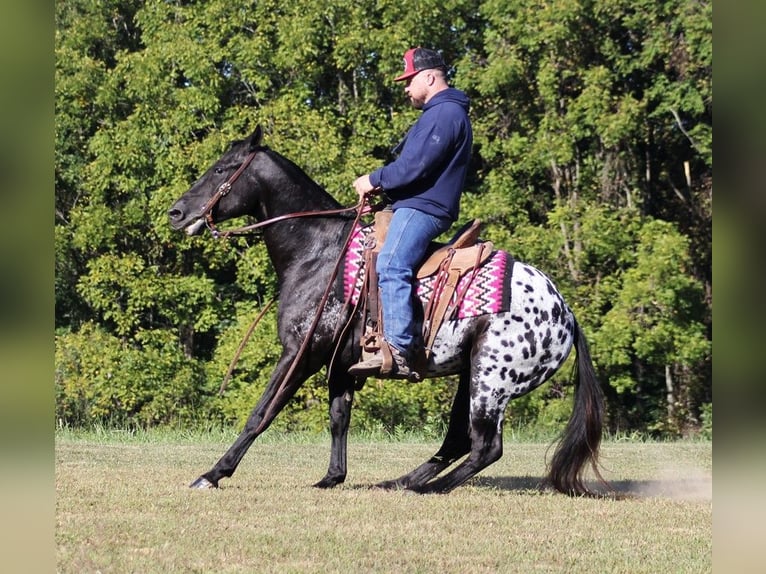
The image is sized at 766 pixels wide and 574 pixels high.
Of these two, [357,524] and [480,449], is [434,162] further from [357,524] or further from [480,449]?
[357,524]

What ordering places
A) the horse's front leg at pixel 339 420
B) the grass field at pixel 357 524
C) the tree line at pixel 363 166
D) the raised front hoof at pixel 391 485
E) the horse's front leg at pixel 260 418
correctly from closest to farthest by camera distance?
1. the grass field at pixel 357 524
2. the horse's front leg at pixel 260 418
3. the raised front hoof at pixel 391 485
4. the horse's front leg at pixel 339 420
5. the tree line at pixel 363 166

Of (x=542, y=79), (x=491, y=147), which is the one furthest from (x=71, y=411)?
(x=542, y=79)

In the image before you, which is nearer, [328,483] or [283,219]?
[328,483]

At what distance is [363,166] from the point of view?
54.8 feet

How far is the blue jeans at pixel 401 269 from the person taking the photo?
6750 mm

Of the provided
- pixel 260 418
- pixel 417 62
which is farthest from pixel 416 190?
pixel 260 418

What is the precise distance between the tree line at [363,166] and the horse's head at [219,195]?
861 cm

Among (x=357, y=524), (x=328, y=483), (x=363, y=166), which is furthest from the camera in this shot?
(x=363, y=166)

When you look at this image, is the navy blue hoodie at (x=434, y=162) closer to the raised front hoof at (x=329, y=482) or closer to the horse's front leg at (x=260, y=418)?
the horse's front leg at (x=260, y=418)

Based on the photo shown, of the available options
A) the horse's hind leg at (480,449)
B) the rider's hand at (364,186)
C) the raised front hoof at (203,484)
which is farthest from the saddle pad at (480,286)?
the raised front hoof at (203,484)

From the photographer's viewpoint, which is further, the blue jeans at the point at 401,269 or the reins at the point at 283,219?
the reins at the point at 283,219

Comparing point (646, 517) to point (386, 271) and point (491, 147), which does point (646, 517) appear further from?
point (491, 147)

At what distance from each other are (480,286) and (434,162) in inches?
34.8

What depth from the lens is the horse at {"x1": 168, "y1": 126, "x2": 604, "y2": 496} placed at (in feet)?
22.6
